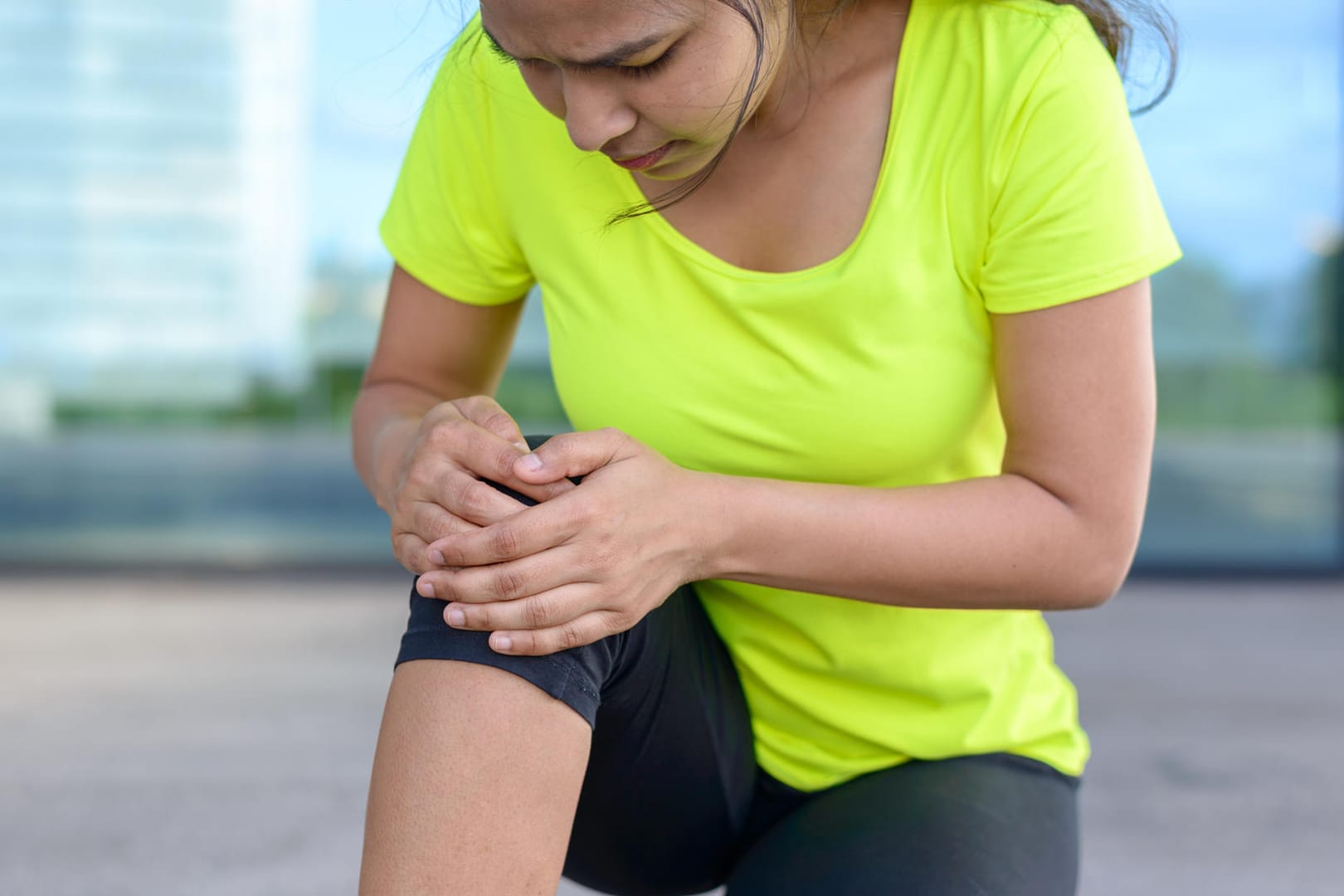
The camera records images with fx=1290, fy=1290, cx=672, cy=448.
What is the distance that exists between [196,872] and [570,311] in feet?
3.81

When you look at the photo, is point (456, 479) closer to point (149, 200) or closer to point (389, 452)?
point (389, 452)

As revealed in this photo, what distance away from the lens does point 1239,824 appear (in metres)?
1.95

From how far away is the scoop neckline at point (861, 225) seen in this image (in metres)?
0.93

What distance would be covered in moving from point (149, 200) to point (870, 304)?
11.2 ft

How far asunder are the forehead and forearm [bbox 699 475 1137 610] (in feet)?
0.93

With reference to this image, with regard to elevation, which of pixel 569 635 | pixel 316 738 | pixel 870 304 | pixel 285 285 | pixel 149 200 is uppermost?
pixel 870 304

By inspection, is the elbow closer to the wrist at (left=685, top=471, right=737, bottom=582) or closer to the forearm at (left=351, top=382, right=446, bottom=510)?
the wrist at (left=685, top=471, right=737, bottom=582)

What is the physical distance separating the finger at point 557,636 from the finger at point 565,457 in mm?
92

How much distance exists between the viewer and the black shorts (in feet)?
2.84

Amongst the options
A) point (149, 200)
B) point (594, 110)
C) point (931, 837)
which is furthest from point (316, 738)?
point (149, 200)

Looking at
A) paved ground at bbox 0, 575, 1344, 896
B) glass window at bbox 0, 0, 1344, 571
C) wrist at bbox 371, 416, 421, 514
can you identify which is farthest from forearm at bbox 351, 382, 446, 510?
glass window at bbox 0, 0, 1344, 571

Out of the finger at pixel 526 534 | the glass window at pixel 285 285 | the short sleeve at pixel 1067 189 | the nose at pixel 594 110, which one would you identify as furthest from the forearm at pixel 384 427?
the glass window at pixel 285 285

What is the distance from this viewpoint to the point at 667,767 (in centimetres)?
94

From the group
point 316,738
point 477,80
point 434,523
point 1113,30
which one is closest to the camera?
point 434,523
